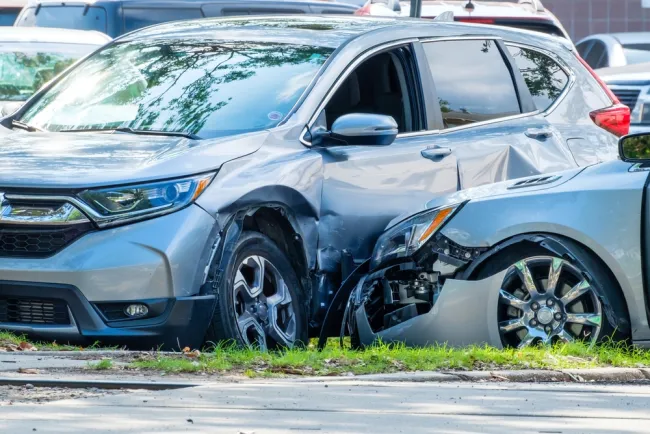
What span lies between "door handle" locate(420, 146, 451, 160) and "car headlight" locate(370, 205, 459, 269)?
74 cm

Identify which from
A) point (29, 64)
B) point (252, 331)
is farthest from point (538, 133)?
point (29, 64)

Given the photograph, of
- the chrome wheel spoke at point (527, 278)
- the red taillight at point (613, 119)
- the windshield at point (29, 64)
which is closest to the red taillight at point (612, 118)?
the red taillight at point (613, 119)

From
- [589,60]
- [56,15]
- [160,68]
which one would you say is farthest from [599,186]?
[589,60]

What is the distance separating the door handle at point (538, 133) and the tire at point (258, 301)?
2.04 metres

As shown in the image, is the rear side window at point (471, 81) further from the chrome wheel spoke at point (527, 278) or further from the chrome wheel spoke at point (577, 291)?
the chrome wheel spoke at point (577, 291)

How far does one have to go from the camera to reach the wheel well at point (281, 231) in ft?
26.2

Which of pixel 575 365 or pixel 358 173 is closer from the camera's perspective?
pixel 575 365

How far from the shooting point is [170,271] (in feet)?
24.0

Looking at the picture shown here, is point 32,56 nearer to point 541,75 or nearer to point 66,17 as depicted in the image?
point 66,17

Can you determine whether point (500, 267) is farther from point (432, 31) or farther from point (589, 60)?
point (589, 60)

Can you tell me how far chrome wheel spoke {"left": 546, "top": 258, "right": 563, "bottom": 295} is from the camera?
7.46 m

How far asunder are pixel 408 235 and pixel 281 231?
0.65m

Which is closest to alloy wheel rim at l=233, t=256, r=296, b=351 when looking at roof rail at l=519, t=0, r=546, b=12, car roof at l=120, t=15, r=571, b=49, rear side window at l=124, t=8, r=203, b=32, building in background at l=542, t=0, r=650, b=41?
car roof at l=120, t=15, r=571, b=49

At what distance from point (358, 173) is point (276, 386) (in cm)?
238
